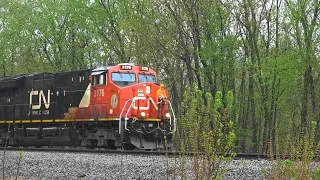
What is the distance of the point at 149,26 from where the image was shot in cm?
2728

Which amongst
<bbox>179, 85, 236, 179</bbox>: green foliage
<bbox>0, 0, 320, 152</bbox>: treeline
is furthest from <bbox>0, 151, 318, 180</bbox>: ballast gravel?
<bbox>0, 0, 320, 152</bbox>: treeline

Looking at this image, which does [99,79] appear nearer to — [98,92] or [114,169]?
[98,92]

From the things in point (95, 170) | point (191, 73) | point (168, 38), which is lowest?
point (95, 170)

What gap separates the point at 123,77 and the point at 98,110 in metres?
1.40

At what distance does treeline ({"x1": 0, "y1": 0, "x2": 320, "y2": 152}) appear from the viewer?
24.7 meters

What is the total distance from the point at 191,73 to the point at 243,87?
4.89 m

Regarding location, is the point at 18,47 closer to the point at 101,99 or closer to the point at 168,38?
the point at 168,38

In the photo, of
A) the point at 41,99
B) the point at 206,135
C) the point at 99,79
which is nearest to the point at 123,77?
the point at 99,79

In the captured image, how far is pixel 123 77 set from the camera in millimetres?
16391

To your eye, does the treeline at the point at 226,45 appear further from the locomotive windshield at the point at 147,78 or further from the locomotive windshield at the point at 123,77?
the locomotive windshield at the point at 123,77

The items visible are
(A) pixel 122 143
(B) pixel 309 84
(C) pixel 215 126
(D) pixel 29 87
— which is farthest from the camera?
(B) pixel 309 84

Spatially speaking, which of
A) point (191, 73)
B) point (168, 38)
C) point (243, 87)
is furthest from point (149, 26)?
point (243, 87)

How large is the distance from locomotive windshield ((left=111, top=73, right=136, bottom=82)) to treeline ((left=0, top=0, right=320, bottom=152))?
22.6ft

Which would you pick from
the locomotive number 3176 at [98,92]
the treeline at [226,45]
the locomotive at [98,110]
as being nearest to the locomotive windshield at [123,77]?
the locomotive at [98,110]
